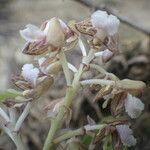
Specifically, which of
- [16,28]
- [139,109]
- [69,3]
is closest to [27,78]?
[139,109]

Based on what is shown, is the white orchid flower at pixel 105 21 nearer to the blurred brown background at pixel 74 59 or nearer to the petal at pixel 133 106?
the petal at pixel 133 106

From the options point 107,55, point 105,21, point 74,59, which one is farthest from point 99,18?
point 74,59

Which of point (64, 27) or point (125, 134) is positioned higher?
point (64, 27)

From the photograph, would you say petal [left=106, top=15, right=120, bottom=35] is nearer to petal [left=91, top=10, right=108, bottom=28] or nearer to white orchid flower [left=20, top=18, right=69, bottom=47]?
petal [left=91, top=10, right=108, bottom=28]

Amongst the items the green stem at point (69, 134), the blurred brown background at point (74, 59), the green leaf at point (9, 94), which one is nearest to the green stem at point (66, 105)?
the green stem at point (69, 134)

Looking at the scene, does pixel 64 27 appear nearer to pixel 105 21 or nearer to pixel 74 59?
pixel 105 21

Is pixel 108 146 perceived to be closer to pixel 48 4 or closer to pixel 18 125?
pixel 18 125
